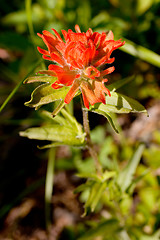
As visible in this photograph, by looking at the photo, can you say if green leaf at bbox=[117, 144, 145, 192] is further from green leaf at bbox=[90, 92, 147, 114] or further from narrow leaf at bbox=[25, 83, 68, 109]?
narrow leaf at bbox=[25, 83, 68, 109]

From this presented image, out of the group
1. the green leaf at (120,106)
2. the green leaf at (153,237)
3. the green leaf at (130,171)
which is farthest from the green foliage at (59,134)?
the green leaf at (153,237)

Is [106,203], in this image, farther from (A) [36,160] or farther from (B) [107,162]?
(A) [36,160]

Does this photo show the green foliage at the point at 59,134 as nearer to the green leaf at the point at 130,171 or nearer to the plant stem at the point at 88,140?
the plant stem at the point at 88,140

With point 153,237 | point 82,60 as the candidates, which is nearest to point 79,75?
point 82,60

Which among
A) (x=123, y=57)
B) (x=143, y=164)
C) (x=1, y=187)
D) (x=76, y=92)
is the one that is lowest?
(x=143, y=164)

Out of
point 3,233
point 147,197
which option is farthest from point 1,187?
point 147,197

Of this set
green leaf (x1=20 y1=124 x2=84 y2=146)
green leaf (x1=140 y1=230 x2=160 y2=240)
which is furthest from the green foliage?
green leaf (x1=140 y1=230 x2=160 y2=240)
